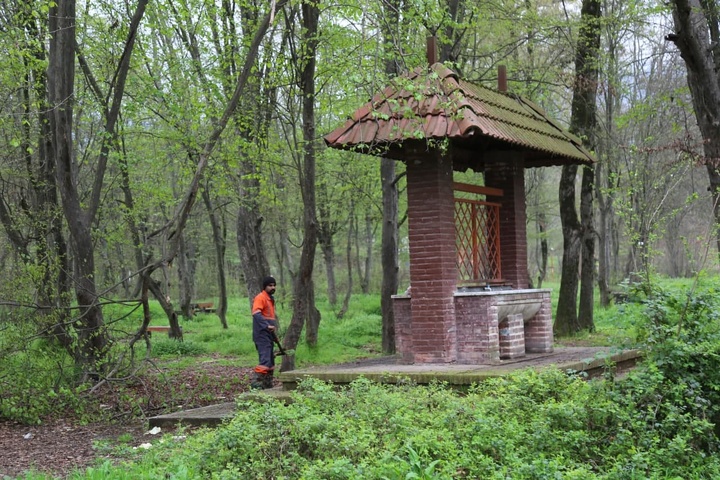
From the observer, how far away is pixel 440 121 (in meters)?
9.64

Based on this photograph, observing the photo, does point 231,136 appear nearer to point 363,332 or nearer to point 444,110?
point 363,332

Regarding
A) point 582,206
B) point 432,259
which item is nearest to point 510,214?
point 432,259

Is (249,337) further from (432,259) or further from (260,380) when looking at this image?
(432,259)

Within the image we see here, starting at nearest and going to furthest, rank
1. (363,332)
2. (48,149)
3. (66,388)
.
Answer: (66,388) < (48,149) < (363,332)

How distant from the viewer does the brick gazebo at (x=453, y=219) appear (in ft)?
32.0

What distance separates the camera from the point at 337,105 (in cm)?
1836

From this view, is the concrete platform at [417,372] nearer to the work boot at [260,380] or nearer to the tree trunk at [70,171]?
the work boot at [260,380]

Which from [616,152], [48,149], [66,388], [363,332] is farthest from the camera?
[616,152]

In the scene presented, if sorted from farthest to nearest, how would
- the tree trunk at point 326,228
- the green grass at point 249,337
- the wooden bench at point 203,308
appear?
1. the wooden bench at point 203,308
2. the tree trunk at point 326,228
3. the green grass at point 249,337

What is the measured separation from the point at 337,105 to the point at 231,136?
2702 millimetres

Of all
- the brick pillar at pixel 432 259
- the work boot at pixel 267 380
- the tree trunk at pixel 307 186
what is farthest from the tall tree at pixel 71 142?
the brick pillar at pixel 432 259

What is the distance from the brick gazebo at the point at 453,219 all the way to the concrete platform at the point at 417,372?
0.36 metres

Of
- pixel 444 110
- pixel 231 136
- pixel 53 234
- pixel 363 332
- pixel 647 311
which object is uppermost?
pixel 231 136

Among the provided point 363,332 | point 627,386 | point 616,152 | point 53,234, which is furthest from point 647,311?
point 616,152
